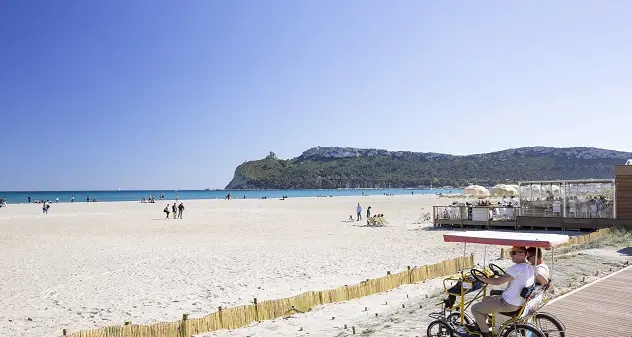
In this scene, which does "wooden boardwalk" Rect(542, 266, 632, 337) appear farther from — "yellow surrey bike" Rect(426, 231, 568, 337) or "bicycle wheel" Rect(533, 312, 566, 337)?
"yellow surrey bike" Rect(426, 231, 568, 337)

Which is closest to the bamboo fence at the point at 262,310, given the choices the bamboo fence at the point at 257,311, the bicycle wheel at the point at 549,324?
the bamboo fence at the point at 257,311

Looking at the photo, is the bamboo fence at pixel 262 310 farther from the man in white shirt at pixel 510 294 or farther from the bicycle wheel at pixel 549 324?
the bicycle wheel at pixel 549 324

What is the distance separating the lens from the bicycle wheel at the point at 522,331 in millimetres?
5363

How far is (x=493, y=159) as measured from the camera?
174 metres

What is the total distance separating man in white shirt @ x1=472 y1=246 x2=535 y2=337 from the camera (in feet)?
17.9

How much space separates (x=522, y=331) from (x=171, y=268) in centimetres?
1177

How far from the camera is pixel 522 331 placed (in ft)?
18.1

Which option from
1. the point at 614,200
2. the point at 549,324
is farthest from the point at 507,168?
the point at 549,324

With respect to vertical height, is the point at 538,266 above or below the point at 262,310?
above

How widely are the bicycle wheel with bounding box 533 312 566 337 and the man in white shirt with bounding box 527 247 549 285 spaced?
41 centimetres

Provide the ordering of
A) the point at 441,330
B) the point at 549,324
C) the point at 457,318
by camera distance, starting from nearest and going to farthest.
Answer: the point at 549,324 < the point at 441,330 < the point at 457,318

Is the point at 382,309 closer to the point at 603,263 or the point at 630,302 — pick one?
the point at 630,302

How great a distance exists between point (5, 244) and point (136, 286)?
13133 mm

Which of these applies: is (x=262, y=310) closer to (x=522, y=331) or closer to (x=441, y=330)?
(x=441, y=330)
